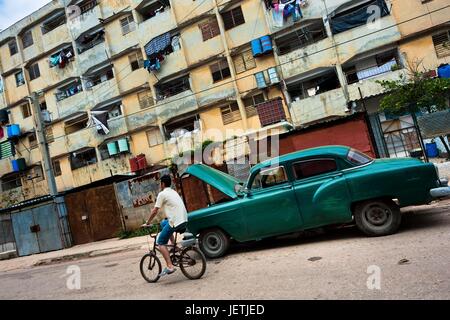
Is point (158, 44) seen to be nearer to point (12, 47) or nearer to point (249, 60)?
point (249, 60)

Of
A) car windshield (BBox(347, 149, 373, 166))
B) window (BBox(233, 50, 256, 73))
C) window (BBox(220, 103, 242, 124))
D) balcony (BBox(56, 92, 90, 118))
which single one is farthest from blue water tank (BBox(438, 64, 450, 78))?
balcony (BBox(56, 92, 90, 118))

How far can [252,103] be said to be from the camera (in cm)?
2381

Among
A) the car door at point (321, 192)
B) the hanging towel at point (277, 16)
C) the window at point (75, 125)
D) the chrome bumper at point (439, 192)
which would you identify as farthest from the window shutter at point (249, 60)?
the chrome bumper at point (439, 192)

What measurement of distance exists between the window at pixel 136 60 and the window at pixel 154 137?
17.4ft

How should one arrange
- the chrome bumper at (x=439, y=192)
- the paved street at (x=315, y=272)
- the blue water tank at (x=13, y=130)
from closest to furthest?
1. the paved street at (x=315, y=272)
2. the chrome bumper at (x=439, y=192)
3. the blue water tank at (x=13, y=130)

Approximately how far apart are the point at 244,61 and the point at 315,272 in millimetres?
20684

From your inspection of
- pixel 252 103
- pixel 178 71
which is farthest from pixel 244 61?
pixel 178 71

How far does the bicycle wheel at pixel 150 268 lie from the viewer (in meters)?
6.15

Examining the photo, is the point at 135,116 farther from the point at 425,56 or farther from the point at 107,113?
the point at 425,56

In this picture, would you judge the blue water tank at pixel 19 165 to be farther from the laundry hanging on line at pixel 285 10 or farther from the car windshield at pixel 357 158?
the car windshield at pixel 357 158

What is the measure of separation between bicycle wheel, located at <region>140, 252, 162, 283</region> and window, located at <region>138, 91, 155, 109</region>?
21.9m

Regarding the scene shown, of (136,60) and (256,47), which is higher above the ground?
(136,60)
